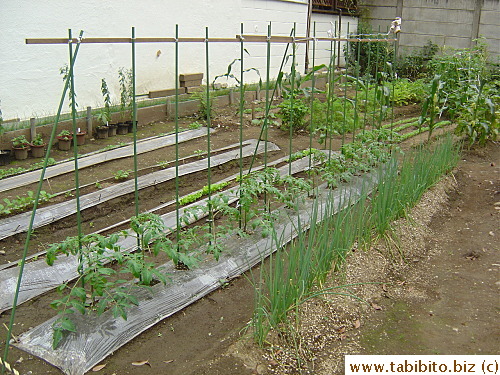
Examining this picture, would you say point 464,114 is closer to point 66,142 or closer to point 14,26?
point 66,142

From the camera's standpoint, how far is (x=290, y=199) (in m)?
4.29

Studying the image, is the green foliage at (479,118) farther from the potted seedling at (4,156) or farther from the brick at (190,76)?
the potted seedling at (4,156)

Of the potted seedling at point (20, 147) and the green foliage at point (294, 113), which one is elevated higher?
the green foliage at point (294, 113)

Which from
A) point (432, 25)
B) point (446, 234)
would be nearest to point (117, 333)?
point (446, 234)

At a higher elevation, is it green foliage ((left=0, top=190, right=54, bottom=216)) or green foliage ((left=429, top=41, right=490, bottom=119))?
green foliage ((left=429, top=41, right=490, bottom=119))

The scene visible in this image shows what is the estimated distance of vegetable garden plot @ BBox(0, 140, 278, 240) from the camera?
433 centimetres

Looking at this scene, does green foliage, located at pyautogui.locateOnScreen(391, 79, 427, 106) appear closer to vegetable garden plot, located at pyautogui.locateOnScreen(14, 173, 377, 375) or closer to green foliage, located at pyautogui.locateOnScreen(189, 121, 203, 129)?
green foliage, located at pyautogui.locateOnScreen(189, 121, 203, 129)

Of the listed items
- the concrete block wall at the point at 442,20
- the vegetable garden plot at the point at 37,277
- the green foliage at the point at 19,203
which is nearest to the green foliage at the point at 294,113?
the green foliage at the point at 19,203

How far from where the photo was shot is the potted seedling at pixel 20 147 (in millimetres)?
6141

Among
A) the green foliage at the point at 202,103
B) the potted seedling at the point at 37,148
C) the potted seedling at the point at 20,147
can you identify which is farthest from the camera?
the green foliage at the point at 202,103

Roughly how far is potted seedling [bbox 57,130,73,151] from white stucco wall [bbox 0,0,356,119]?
76 centimetres

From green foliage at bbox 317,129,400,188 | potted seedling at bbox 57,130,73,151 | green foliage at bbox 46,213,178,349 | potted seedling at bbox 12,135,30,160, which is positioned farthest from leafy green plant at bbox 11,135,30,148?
green foliage at bbox 46,213,178,349

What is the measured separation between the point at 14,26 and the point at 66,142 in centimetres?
154

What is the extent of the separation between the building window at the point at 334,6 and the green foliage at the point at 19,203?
9486 mm
